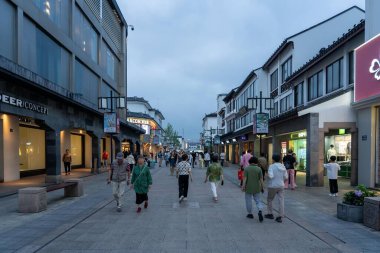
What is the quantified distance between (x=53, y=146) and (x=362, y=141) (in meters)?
15.2

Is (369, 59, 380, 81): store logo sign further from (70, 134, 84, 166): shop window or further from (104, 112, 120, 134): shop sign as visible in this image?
(70, 134, 84, 166): shop window

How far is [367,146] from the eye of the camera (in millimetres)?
16328

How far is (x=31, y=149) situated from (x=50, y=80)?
5.72m

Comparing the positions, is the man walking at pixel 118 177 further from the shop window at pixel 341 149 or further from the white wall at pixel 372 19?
the shop window at pixel 341 149

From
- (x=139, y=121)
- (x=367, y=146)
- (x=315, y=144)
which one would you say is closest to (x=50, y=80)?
(x=315, y=144)

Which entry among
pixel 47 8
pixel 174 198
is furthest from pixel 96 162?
pixel 174 198

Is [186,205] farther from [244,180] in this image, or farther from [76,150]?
[76,150]

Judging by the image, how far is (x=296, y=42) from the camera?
2848 centimetres

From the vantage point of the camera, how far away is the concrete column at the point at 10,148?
783 inches

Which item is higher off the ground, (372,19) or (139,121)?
(372,19)

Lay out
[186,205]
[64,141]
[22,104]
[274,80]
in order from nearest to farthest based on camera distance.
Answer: [186,205] < [22,104] < [64,141] < [274,80]

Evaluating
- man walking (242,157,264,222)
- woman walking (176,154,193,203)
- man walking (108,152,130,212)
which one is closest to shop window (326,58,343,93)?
woman walking (176,154,193,203)

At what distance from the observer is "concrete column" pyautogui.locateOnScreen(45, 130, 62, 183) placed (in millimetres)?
19562

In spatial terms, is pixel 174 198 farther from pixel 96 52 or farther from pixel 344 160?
pixel 96 52
